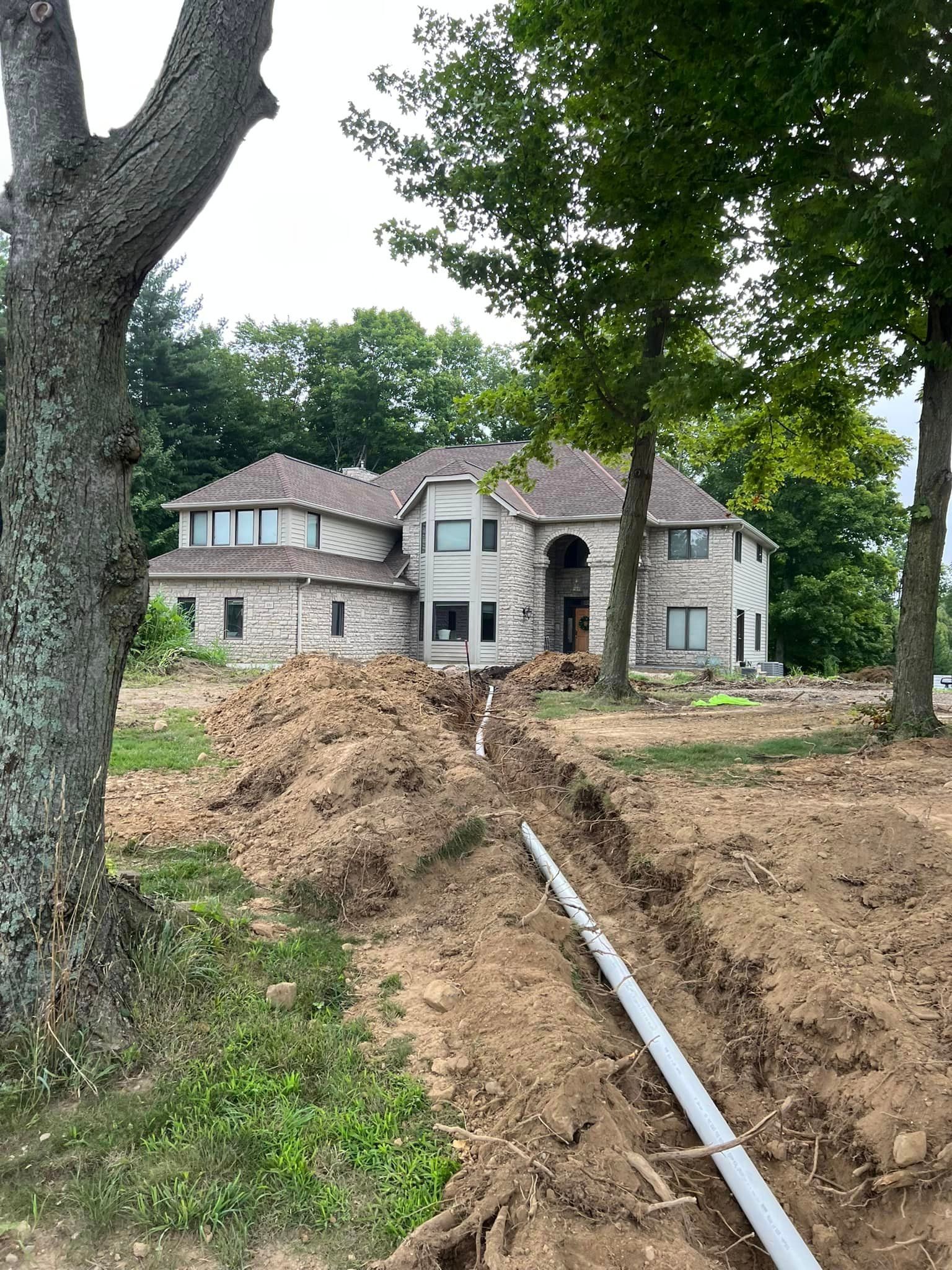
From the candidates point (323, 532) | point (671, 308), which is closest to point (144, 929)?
point (671, 308)

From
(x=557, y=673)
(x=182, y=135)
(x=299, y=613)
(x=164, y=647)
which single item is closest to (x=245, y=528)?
(x=299, y=613)

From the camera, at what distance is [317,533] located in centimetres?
2797

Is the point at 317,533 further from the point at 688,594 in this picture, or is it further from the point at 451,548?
the point at 688,594

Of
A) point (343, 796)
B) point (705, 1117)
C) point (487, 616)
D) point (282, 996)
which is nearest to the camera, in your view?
point (705, 1117)

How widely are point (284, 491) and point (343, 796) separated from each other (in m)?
22.4

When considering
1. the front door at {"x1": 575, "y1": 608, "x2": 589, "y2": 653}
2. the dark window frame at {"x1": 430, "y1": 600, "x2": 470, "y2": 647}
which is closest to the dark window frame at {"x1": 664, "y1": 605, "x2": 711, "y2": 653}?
the front door at {"x1": 575, "y1": 608, "x2": 589, "y2": 653}

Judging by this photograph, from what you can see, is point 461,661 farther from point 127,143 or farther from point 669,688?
point 127,143

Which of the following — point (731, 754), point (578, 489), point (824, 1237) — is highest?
point (578, 489)

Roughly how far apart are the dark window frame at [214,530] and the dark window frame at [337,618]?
4324mm

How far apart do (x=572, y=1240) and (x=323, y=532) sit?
27.0m

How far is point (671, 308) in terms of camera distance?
15367 mm

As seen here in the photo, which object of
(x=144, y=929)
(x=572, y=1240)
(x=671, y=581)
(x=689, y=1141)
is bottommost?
(x=689, y=1141)

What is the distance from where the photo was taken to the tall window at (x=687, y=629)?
28.1m

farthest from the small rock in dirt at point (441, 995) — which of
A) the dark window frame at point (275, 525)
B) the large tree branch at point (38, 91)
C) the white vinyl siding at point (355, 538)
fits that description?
the white vinyl siding at point (355, 538)
